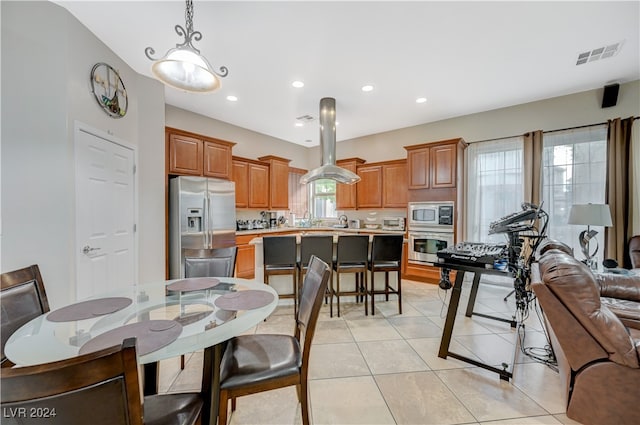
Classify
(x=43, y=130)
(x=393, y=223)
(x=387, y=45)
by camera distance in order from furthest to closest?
(x=393, y=223) → (x=387, y=45) → (x=43, y=130)

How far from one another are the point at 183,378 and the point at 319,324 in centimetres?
144

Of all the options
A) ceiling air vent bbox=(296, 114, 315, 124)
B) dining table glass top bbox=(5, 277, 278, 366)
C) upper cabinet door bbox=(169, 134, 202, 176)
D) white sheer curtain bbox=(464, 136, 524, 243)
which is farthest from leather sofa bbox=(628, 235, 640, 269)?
upper cabinet door bbox=(169, 134, 202, 176)

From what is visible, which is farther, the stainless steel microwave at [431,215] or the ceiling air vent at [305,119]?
the ceiling air vent at [305,119]

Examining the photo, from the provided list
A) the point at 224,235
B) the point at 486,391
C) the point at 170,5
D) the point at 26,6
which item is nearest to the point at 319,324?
the point at 486,391

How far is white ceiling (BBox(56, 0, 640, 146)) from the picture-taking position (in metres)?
2.24

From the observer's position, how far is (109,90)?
2.85 metres

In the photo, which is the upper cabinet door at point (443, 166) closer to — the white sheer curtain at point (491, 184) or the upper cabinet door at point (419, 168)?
the upper cabinet door at point (419, 168)

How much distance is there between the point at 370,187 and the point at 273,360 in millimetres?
4734

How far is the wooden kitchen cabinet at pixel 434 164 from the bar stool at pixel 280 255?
112 inches

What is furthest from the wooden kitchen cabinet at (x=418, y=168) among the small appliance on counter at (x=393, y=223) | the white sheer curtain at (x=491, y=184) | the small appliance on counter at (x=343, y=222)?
the small appliance on counter at (x=343, y=222)

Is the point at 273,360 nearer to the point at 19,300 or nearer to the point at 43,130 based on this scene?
the point at 19,300

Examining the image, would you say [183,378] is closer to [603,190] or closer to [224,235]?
[224,235]

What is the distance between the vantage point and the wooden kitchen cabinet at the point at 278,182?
5.68 metres

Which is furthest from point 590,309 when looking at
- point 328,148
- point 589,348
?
point 328,148
